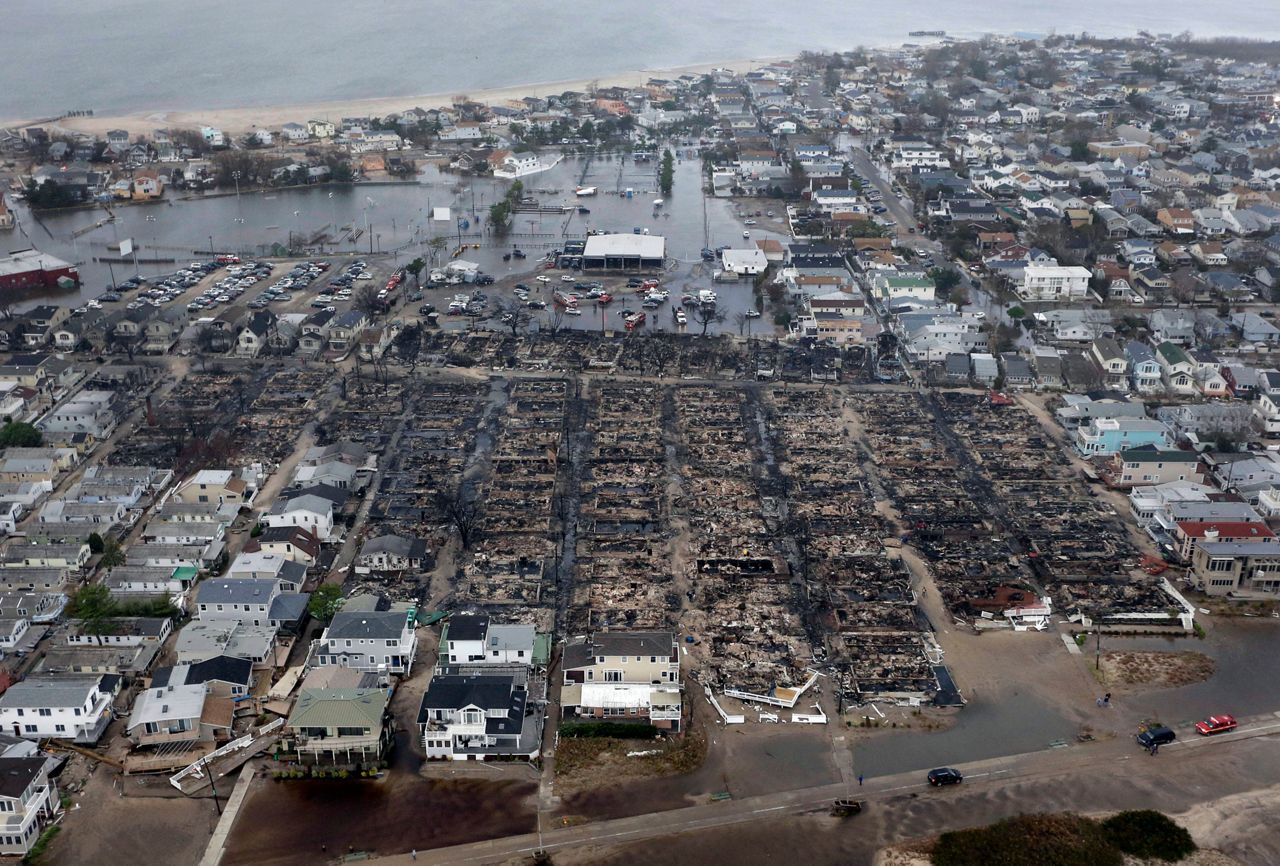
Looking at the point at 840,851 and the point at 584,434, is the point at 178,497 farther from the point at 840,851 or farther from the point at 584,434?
the point at 840,851

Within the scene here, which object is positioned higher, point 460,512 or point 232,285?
point 232,285

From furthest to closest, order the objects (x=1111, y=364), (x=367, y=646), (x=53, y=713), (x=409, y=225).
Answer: (x=409, y=225)
(x=1111, y=364)
(x=367, y=646)
(x=53, y=713)

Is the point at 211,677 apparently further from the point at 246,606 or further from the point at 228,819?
the point at 228,819

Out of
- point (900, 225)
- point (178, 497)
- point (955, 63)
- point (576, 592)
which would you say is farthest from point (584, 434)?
point (955, 63)

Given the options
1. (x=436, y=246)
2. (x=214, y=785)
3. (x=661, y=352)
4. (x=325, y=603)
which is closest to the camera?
(x=214, y=785)

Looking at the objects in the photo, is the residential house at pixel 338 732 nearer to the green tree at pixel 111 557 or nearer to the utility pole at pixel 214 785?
the utility pole at pixel 214 785

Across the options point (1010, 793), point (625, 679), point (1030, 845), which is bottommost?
point (1010, 793)

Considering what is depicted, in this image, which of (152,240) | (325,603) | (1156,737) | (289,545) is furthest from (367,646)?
(152,240)
